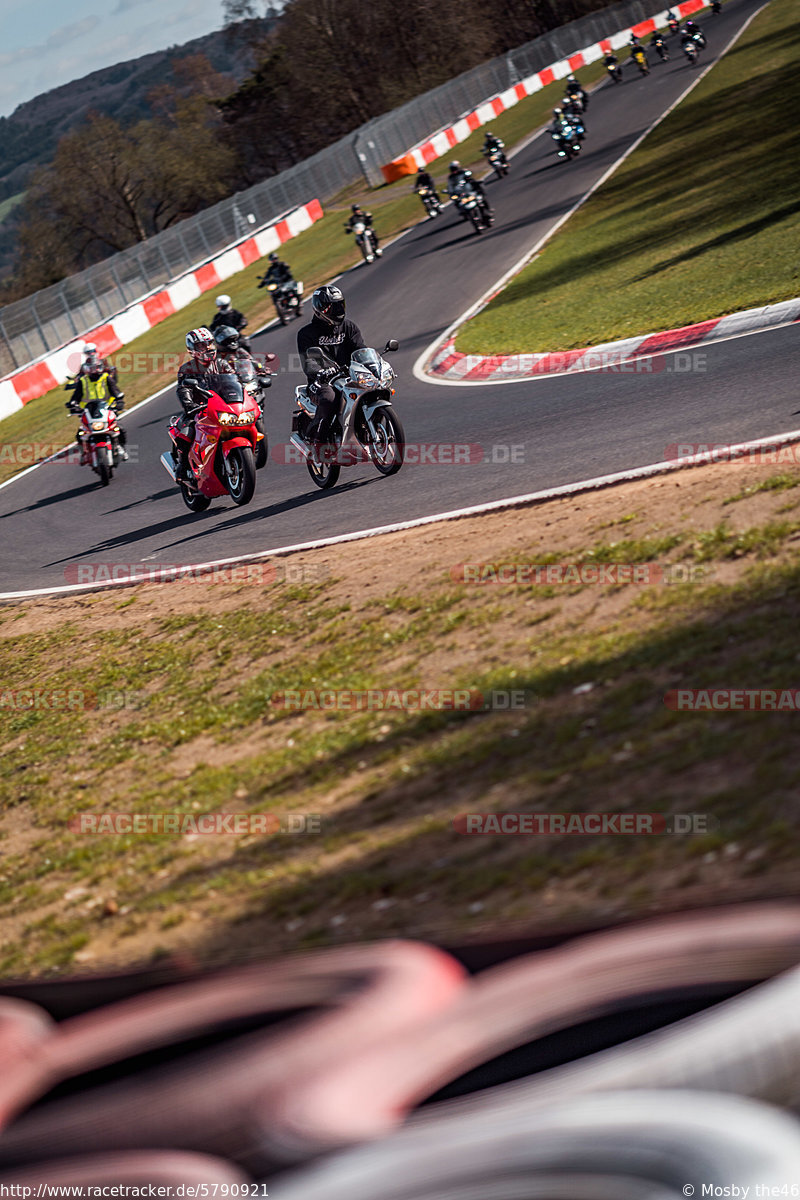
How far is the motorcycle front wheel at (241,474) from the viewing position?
13070 mm

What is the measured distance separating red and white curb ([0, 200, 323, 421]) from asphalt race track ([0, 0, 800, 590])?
31.8 feet

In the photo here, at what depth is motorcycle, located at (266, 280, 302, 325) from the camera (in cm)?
2961

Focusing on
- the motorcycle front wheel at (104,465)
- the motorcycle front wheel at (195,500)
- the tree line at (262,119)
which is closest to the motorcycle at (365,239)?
the motorcycle front wheel at (104,465)

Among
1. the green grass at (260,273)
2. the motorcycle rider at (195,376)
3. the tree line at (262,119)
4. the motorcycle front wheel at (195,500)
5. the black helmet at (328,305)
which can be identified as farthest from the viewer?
the tree line at (262,119)

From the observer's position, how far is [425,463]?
504 inches

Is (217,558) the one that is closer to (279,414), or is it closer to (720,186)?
(279,414)

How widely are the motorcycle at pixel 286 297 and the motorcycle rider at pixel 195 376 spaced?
54.0 ft

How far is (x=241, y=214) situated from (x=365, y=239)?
1879 centimetres

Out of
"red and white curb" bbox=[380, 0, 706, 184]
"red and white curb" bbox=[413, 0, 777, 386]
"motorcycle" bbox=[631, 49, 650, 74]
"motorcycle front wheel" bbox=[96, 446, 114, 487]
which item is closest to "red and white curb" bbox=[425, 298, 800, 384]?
"red and white curb" bbox=[413, 0, 777, 386]

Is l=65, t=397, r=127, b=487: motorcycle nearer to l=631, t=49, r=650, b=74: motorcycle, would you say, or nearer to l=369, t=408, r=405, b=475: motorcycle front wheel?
l=369, t=408, r=405, b=475: motorcycle front wheel

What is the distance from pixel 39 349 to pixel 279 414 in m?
20.3

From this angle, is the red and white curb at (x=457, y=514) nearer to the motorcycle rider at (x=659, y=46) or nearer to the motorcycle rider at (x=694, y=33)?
the motorcycle rider at (x=694, y=33)

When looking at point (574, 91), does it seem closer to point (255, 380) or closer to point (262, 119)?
point (255, 380)

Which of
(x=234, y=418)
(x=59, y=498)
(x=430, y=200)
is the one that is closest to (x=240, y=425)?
(x=234, y=418)
